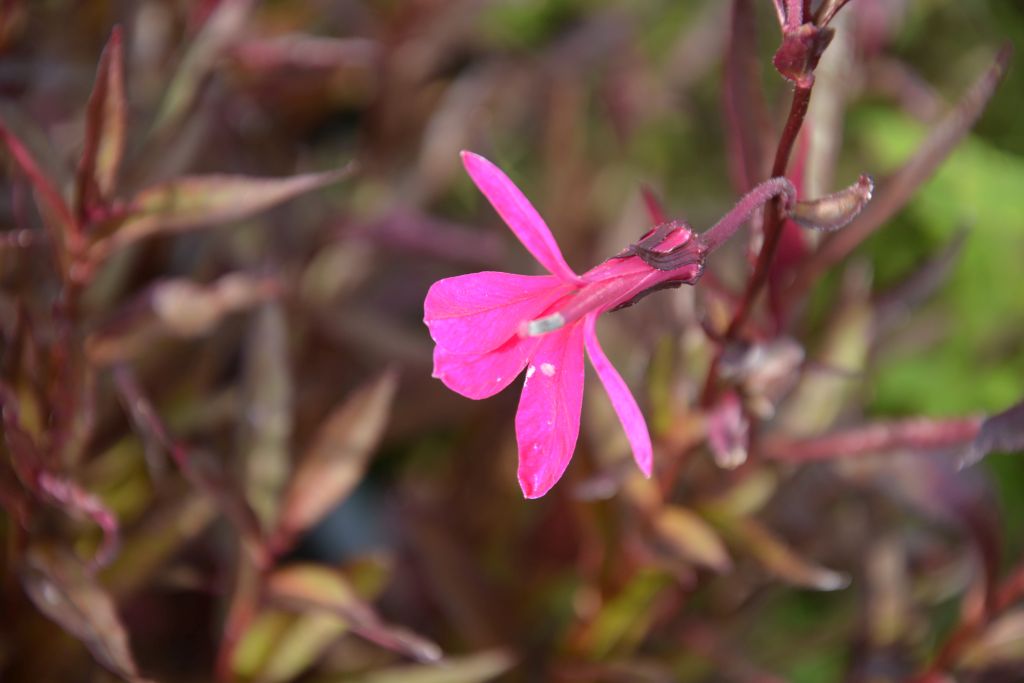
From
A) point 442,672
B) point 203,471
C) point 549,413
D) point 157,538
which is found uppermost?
point 549,413

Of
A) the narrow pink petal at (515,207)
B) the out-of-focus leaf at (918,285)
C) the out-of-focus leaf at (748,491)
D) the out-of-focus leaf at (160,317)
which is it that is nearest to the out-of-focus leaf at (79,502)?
the out-of-focus leaf at (160,317)

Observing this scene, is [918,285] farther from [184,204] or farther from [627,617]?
[184,204]

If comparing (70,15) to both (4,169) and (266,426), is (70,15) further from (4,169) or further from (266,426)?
(266,426)

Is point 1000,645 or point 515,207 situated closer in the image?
point 515,207

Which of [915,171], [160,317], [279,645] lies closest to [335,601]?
[279,645]

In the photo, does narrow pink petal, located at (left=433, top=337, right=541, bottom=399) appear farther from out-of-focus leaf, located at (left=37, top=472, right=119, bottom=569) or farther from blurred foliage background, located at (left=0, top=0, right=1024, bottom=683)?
out-of-focus leaf, located at (left=37, top=472, right=119, bottom=569)

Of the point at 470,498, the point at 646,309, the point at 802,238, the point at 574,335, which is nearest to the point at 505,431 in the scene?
the point at 470,498
